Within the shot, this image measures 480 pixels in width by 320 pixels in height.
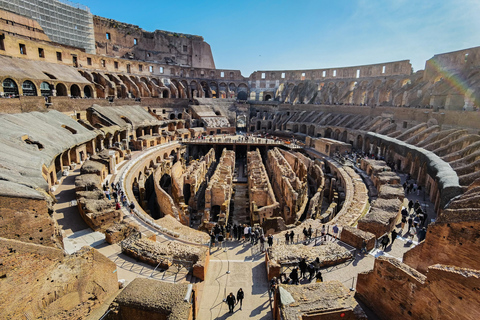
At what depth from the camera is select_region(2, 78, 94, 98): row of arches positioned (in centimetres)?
2008

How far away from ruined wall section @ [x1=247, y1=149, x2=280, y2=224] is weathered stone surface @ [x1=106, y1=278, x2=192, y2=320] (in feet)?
25.7

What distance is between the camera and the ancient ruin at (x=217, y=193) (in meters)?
6.02

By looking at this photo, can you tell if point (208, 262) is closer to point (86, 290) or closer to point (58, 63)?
point (86, 290)

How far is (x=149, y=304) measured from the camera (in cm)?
577

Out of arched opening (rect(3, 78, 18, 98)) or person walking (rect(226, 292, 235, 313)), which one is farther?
arched opening (rect(3, 78, 18, 98))

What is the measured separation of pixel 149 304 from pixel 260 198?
36.8 feet

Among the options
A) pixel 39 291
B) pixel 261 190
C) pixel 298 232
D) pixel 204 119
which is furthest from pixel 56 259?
pixel 204 119

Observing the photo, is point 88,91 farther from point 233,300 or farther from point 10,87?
point 233,300

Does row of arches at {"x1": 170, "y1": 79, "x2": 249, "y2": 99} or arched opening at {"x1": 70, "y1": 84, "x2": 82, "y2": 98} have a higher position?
row of arches at {"x1": 170, "y1": 79, "x2": 249, "y2": 99}

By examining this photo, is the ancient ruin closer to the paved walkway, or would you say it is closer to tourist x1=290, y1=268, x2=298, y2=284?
the paved walkway

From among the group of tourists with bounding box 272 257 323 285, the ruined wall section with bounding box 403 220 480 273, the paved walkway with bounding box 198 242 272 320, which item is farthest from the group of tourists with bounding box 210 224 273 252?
the ruined wall section with bounding box 403 220 480 273

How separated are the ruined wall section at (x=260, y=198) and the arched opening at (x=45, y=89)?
1995cm

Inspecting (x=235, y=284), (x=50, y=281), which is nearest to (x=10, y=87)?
(x=50, y=281)

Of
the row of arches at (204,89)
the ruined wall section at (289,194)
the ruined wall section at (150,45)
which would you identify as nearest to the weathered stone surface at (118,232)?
the ruined wall section at (289,194)
